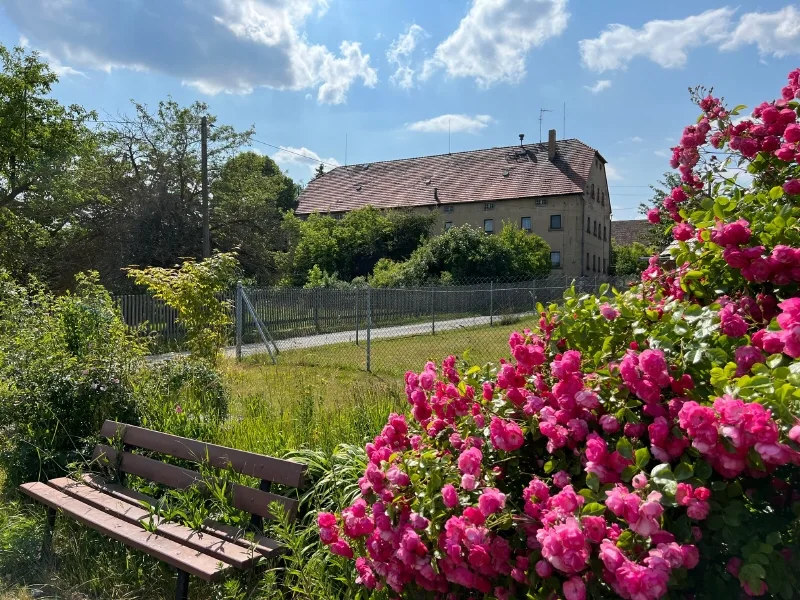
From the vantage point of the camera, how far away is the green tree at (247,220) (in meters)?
24.9

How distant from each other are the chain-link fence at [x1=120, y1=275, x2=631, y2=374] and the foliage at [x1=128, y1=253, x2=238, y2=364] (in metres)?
3.99

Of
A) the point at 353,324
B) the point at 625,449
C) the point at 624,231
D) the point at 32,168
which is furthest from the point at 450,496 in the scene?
the point at 624,231

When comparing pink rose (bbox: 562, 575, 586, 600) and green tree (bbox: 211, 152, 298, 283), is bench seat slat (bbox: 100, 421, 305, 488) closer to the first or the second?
pink rose (bbox: 562, 575, 586, 600)

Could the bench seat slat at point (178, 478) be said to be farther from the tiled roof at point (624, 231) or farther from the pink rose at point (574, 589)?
the tiled roof at point (624, 231)

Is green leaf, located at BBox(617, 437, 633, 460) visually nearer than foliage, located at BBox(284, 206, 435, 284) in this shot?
Yes

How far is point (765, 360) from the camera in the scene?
5.70 feet

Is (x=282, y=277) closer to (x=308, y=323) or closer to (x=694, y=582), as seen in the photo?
(x=308, y=323)

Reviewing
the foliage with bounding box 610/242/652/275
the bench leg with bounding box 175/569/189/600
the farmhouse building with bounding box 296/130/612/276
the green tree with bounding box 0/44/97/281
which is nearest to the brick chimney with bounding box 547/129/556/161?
the farmhouse building with bounding box 296/130/612/276

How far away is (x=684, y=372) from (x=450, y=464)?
0.82 metres

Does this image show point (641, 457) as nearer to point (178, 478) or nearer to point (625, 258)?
point (178, 478)

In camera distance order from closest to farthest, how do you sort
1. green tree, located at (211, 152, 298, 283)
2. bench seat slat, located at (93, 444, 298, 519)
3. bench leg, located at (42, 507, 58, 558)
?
bench seat slat, located at (93, 444, 298, 519) < bench leg, located at (42, 507, 58, 558) < green tree, located at (211, 152, 298, 283)

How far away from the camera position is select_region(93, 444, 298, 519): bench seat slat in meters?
3.21

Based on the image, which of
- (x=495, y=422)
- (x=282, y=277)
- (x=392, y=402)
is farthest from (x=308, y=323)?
(x=495, y=422)

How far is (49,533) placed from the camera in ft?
12.8
